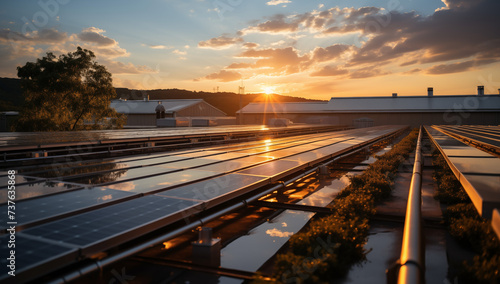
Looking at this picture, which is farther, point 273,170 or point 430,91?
point 430,91

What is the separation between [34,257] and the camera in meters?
3.22

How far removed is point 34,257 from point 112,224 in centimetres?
108

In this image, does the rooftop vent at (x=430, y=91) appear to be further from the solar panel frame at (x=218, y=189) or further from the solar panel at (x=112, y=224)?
the solar panel at (x=112, y=224)

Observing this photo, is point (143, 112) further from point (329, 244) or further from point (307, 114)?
A: point (329, 244)

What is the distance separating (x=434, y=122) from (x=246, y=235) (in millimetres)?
70965

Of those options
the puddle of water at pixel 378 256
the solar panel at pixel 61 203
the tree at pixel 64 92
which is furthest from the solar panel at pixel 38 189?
the tree at pixel 64 92

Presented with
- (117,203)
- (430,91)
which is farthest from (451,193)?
(430,91)

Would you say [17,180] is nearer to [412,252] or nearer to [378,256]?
[378,256]

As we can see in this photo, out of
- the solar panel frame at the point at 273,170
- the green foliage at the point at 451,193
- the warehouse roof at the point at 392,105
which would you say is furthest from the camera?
the warehouse roof at the point at 392,105

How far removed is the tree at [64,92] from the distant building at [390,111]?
4407 centimetres

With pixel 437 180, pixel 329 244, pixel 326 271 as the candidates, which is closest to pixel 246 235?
pixel 329 244

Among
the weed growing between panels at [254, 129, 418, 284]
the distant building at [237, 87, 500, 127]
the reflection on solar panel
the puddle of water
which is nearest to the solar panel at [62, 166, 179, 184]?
the weed growing between panels at [254, 129, 418, 284]

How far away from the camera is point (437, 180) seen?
11.9m

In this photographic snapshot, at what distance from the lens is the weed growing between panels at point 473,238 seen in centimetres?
418
